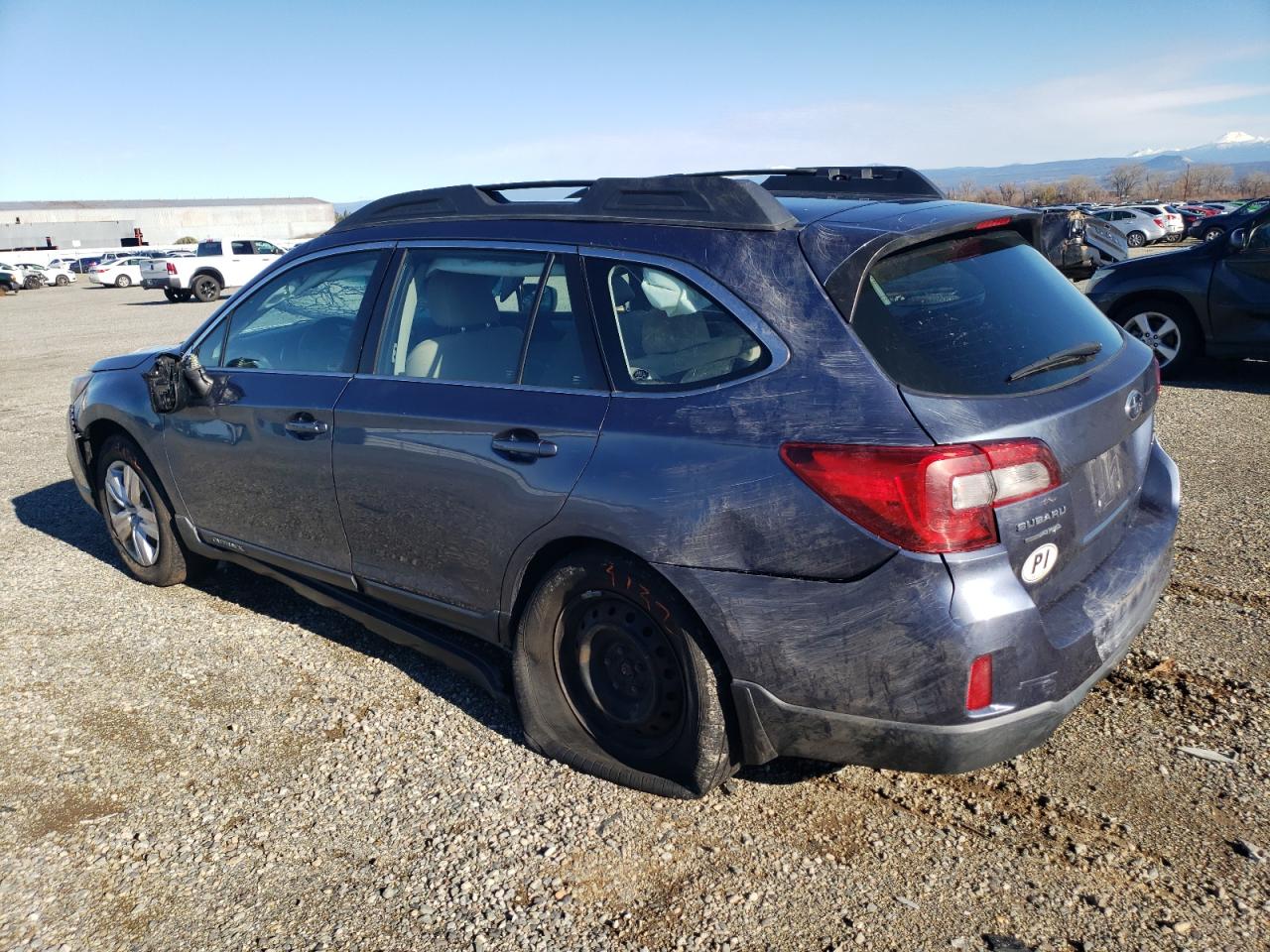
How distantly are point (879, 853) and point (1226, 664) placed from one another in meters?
1.79

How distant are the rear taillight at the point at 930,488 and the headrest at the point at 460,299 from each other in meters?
1.48

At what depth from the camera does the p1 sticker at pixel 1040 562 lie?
8.20 ft

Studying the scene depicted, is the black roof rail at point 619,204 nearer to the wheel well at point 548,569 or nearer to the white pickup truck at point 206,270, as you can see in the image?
the wheel well at point 548,569

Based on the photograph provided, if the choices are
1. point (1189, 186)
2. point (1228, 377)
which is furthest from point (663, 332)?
point (1189, 186)

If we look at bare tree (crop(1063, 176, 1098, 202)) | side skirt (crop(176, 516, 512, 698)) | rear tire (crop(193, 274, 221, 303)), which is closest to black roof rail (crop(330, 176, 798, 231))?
side skirt (crop(176, 516, 512, 698))

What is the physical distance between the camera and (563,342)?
3.15m

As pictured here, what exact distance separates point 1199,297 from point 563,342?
7.66 metres

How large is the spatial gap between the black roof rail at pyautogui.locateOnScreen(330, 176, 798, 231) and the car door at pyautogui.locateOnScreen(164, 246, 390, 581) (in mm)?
235

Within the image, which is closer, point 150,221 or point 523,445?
point 523,445

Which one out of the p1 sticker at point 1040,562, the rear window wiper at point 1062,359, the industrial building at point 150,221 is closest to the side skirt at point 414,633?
the p1 sticker at point 1040,562

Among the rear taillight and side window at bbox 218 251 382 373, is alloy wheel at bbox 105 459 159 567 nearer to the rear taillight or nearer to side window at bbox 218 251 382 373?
side window at bbox 218 251 382 373

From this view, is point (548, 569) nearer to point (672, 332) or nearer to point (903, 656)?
point (672, 332)

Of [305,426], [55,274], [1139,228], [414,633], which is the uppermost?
[305,426]

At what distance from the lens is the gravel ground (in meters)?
2.53
